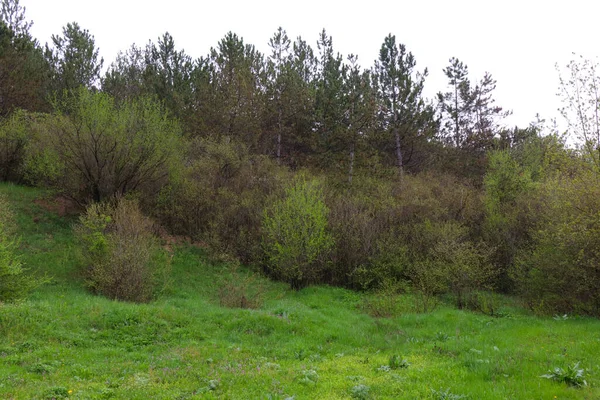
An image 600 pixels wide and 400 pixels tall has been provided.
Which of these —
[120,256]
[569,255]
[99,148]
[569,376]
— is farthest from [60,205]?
[569,255]

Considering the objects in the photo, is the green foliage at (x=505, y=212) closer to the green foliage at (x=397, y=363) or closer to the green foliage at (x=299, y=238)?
the green foliage at (x=299, y=238)

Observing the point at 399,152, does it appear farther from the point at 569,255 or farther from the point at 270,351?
the point at 270,351

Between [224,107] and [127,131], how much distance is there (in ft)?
33.4

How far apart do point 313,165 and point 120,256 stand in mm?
19349

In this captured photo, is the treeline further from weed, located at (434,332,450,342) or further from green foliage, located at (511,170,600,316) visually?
weed, located at (434,332,450,342)

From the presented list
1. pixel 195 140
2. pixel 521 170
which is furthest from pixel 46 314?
pixel 521 170

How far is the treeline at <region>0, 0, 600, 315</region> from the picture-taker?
1892cm

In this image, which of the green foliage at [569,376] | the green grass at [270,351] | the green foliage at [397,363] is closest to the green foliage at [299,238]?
the green grass at [270,351]

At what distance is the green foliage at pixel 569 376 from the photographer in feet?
24.1

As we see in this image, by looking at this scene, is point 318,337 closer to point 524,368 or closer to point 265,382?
point 265,382

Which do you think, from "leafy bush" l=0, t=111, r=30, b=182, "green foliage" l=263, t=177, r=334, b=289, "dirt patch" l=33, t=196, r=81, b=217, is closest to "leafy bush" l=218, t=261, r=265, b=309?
"green foliage" l=263, t=177, r=334, b=289

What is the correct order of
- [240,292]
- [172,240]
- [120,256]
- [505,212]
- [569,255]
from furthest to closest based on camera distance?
[172,240], [505,212], [240,292], [120,256], [569,255]

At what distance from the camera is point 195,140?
30.3 meters

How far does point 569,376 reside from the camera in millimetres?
7465
